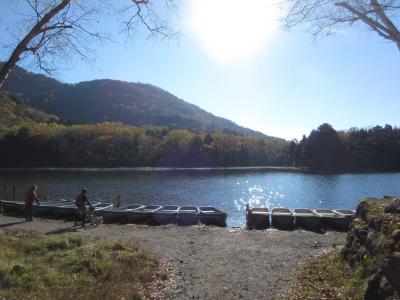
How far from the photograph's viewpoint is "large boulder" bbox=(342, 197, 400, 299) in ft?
27.8

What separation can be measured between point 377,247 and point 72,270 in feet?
27.9

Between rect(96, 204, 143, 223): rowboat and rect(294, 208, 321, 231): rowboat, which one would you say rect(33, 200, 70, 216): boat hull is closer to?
rect(96, 204, 143, 223): rowboat

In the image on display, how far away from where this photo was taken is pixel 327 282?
11.6 m

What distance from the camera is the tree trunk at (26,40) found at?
9.96 metres

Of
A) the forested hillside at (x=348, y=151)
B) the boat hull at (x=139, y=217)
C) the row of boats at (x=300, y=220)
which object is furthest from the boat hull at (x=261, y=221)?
the forested hillside at (x=348, y=151)

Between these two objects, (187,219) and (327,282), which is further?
(187,219)

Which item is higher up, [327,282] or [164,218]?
[327,282]

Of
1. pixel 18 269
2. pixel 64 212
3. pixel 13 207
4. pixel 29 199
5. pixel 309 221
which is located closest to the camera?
pixel 18 269

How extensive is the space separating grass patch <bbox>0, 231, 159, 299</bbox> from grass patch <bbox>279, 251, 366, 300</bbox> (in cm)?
427

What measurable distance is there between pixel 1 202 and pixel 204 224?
1921cm

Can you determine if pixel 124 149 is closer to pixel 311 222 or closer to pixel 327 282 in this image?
pixel 311 222

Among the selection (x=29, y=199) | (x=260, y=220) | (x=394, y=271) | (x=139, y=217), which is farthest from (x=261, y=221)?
(x=394, y=271)

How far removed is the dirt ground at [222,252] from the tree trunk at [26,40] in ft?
23.6

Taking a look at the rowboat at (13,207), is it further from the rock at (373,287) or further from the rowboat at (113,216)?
the rock at (373,287)
